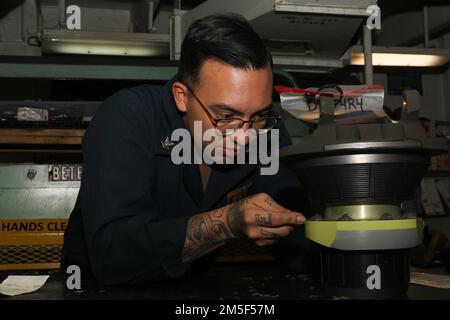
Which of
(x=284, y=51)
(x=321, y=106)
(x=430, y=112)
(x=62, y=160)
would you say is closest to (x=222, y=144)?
(x=321, y=106)

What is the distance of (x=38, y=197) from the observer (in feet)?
5.98

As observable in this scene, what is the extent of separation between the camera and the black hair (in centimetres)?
109

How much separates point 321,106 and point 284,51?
144 cm

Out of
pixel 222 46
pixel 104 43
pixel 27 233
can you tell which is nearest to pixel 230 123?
pixel 222 46

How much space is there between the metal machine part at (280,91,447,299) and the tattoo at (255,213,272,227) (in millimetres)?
64

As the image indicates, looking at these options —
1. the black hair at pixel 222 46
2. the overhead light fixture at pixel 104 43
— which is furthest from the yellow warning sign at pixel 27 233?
the overhead light fixture at pixel 104 43

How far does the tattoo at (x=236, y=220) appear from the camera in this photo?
0.87 metres

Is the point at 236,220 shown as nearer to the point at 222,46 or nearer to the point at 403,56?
the point at 222,46

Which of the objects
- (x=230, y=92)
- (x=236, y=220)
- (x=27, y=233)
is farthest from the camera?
(x=27, y=233)

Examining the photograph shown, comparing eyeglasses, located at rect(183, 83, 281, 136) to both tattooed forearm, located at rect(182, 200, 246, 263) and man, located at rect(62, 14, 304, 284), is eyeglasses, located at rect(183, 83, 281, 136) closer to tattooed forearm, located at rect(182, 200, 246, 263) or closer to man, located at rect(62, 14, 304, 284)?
man, located at rect(62, 14, 304, 284)

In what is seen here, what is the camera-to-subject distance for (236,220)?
886 millimetres

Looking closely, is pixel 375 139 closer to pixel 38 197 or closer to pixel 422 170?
pixel 422 170
